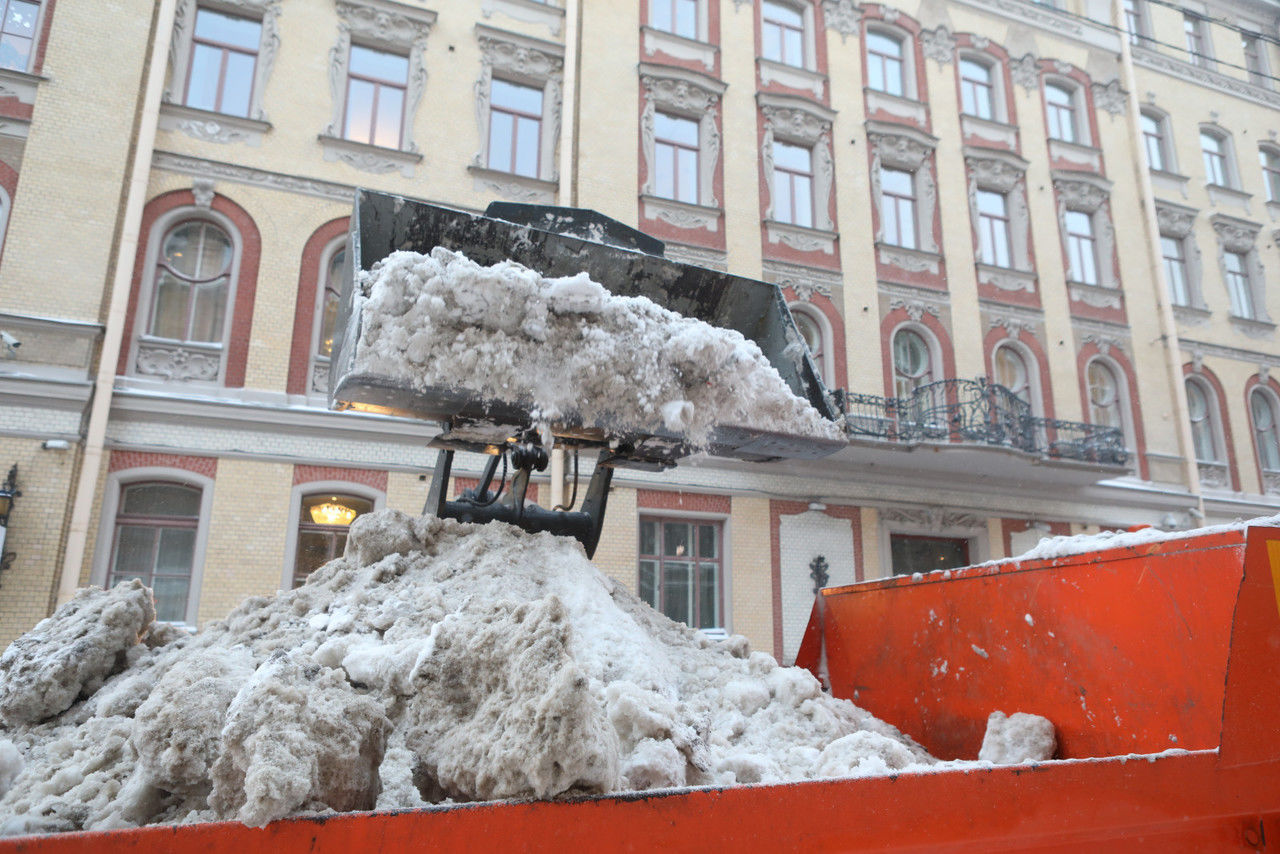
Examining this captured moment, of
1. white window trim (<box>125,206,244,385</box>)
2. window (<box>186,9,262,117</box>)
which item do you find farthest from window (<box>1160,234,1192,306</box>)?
white window trim (<box>125,206,244,385</box>)

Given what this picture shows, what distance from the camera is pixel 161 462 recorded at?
27.1 feet

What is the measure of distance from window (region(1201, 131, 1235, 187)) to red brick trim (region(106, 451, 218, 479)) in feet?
61.7

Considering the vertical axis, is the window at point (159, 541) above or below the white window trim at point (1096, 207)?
below

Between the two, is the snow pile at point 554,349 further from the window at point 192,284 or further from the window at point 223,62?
the window at point 223,62

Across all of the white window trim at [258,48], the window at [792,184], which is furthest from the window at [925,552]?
the white window trim at [258,48]

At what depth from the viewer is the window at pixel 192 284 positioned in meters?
8.92

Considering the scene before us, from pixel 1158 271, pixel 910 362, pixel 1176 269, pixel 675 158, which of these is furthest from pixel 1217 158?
pixel 675 158

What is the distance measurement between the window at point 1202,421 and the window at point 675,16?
11.0 m

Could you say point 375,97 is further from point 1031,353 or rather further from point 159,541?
point 1031,353

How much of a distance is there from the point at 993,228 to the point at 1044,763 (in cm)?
1363

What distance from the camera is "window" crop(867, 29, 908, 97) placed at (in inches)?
525

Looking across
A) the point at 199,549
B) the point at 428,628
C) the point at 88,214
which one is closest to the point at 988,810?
the point at 428,628

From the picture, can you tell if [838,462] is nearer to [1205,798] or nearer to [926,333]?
[926,333]

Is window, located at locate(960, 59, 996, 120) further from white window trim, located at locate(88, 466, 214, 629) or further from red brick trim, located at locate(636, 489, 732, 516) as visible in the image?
white window trim, located at locate(88, 466, 214, 629)
